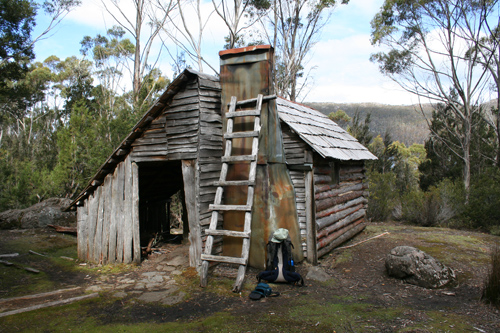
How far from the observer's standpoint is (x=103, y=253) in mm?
7320

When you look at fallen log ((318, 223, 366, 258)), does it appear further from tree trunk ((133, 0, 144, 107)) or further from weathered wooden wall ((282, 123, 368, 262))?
tree trunk ((133, 0, 144, 107))

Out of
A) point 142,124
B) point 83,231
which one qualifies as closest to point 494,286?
point 142,124

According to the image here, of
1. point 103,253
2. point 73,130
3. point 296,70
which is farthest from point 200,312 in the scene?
point 296,70

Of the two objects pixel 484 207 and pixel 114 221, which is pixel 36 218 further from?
pixel 484 207

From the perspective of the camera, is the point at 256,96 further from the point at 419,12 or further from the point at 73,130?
the point at 419,12

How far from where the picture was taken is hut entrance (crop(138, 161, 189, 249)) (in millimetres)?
8594

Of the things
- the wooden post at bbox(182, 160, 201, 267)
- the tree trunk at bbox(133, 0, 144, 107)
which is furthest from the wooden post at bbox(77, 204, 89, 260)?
the tree trunk at bbox(133, 0, 144, 107)

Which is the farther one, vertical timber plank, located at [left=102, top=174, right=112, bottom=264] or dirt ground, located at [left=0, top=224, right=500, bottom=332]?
vertical timber plank, located at [left=102, top=174, right=112, bottom=264]

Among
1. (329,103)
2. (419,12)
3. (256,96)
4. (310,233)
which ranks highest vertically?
(329,103)

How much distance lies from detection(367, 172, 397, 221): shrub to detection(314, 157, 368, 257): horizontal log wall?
9.81 feet

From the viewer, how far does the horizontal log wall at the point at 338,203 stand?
7.29 metres

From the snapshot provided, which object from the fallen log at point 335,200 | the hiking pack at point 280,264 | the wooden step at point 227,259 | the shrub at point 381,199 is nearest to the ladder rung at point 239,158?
the hiking pack at point 280,264

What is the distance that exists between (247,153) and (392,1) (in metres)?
18.1

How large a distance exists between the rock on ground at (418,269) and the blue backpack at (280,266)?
6.29 feet
